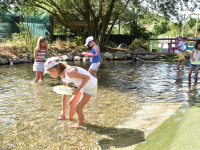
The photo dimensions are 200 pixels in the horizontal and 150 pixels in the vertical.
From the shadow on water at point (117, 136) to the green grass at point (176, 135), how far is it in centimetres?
20

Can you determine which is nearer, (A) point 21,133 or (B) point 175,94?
(A) point 21,133

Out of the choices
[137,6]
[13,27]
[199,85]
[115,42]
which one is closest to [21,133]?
[199,85]

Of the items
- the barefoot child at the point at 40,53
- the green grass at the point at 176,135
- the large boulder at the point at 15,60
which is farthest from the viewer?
the large boulder at the point at 15,60

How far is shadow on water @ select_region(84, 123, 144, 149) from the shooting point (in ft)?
11.5

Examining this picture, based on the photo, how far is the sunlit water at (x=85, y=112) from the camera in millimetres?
3639

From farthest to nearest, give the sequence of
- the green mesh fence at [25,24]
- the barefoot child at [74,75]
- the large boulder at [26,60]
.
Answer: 1. the green mesh fence at [25,24]
2. the large boulder at [26,60]
3. the barefoot child at [74,75]

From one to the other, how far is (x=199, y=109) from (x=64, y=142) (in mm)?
2796

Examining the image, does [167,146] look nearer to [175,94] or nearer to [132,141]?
[132,141]

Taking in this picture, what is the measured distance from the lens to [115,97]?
6.36 meters

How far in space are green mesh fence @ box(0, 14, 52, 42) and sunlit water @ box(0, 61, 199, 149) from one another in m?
11.0

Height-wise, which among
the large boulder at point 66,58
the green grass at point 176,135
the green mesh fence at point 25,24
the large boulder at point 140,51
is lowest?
the green grass at point 176,135

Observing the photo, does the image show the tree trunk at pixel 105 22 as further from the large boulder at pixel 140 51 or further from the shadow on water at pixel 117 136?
the shadow on water at pixel 117 136

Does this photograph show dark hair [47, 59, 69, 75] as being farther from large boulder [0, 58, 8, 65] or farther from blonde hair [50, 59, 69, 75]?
large boulder [0, 58, 8, 65]

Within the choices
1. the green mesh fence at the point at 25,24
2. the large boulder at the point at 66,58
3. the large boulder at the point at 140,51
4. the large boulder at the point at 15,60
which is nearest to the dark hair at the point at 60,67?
the large boulder at the point at 15,60
